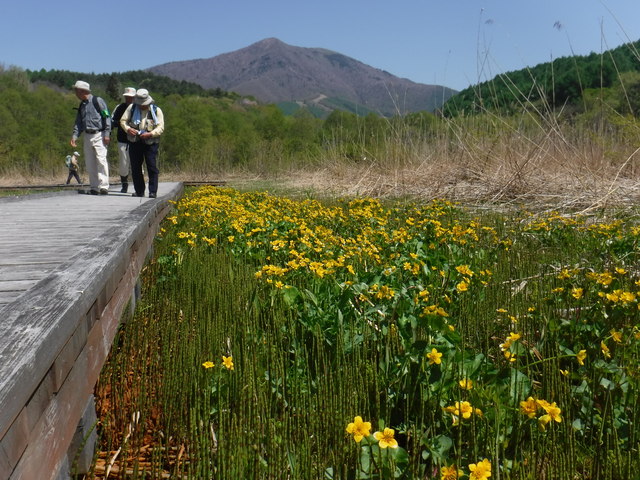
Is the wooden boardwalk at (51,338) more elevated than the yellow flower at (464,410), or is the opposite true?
the wooden boardwalk at (51,338)

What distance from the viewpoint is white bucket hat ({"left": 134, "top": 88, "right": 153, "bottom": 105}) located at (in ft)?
25.4

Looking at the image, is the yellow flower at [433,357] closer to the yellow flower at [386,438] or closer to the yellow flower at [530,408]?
the yellow flower at [530,408]

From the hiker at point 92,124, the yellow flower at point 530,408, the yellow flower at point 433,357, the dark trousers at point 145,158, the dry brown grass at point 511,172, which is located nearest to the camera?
the yellow flower at point 530,408

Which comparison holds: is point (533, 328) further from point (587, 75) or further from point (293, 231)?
point (587, 75)

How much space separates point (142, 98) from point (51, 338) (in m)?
7.12

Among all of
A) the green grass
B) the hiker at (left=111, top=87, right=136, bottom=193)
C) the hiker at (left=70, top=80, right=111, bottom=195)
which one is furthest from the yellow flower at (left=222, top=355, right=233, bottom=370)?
the hiker at (left=111, top=87, right=136, bottom=193)

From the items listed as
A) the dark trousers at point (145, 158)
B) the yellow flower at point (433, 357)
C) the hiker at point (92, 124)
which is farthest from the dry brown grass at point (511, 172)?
the yellow flower at point (433, 357)

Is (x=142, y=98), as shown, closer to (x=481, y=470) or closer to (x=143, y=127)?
(x=143, y=127)

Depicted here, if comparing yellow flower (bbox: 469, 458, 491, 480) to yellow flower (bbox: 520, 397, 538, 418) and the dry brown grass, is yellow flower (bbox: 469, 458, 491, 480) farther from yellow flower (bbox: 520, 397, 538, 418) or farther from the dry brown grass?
the dry brown grass

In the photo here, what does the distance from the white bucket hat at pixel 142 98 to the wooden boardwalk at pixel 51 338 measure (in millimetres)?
4961

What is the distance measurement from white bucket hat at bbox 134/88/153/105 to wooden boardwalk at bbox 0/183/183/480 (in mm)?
4961

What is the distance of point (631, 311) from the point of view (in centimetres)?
233

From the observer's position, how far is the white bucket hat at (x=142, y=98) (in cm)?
773

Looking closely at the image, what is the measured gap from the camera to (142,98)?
306 inches
